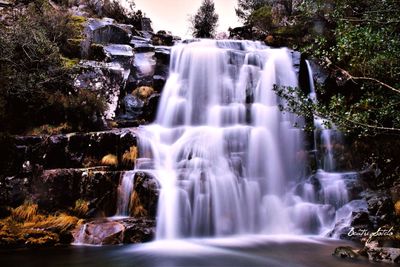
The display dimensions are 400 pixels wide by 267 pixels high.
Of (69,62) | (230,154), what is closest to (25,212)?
(230,154)

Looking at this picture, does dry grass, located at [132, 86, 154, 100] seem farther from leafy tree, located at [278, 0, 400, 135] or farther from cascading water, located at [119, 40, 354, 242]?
leafy tree, located at [278, 0, 400, 135]

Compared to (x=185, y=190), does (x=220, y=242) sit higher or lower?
lower

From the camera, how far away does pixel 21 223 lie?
1012cm

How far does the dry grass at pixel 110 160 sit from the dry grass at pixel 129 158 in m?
0.27

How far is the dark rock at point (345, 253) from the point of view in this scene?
25.3ft

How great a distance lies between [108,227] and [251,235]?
4.32m

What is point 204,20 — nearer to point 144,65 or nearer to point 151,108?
point 144,65

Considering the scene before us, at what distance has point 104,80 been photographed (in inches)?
693

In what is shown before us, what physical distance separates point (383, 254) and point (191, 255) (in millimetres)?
4056

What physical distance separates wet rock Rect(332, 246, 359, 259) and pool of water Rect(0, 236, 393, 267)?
A: 0.58 feet

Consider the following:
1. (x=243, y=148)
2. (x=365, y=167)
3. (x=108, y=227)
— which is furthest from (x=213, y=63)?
(x=108, y=227)

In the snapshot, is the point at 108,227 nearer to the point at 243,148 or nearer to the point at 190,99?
the point at 243,148

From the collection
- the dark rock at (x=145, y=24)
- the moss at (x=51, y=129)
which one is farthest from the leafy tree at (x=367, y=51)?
the dark rock at (x=145, y=24)

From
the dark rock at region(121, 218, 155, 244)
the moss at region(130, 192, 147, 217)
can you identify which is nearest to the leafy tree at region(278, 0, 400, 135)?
the dark rock at region(121, 218, 155, 244)
